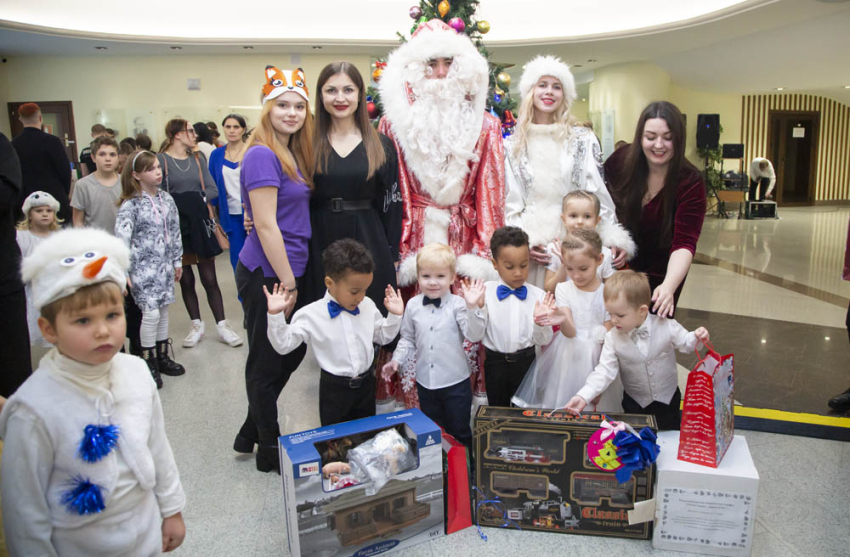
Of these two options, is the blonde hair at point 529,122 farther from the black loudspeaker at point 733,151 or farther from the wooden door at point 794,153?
the wooden door at point 794,153

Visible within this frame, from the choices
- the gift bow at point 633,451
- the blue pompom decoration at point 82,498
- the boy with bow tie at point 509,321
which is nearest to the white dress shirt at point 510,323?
the boy with bow tie at point 509,321

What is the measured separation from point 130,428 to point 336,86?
160cm

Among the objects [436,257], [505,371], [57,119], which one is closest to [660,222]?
[505,371]

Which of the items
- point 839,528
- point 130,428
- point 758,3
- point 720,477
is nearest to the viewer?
point 130,428

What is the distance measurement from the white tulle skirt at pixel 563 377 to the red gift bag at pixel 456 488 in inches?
19.1

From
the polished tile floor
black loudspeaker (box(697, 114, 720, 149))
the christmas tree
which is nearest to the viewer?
the polished tile floor

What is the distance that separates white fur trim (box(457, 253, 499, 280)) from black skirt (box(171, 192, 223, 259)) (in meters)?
2.41

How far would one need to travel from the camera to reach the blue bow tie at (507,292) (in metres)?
2.61

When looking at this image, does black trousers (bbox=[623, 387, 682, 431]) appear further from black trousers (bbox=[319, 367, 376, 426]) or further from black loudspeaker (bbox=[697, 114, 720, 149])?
black loudspeaker (bbox=[697, 114, 720, 149])

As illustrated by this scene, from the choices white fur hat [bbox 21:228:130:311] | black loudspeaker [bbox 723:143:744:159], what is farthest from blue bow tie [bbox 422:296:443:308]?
black loudspeaker [bbox 723:143:744:159]

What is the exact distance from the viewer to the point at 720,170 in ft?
51.1

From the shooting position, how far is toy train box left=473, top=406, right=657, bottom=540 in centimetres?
216

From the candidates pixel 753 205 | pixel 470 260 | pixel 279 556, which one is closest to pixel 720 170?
pixel 753 205

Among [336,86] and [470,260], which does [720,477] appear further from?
[336,86]
